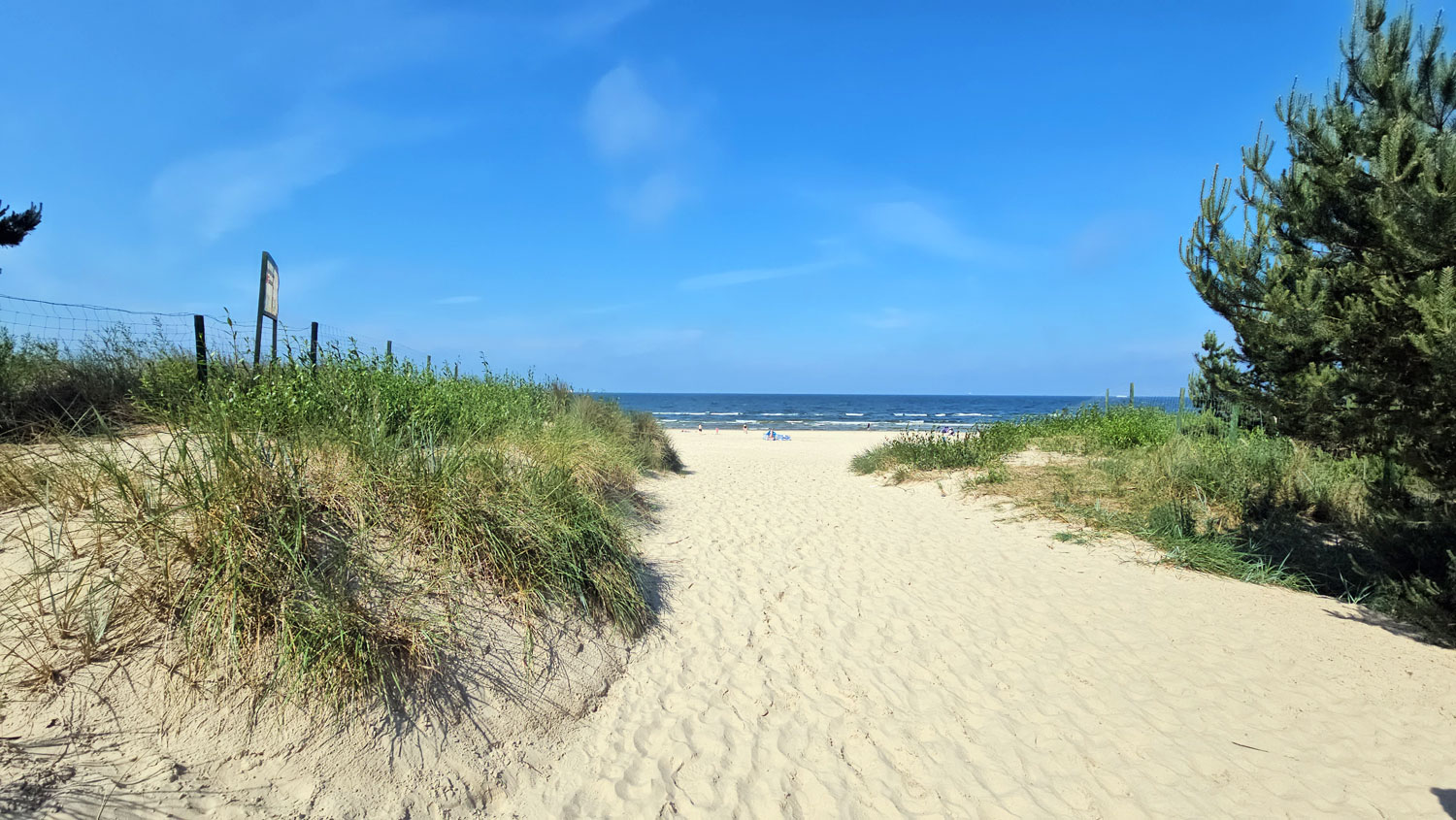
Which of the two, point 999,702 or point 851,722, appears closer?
point 851,722

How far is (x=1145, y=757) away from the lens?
3816 mm

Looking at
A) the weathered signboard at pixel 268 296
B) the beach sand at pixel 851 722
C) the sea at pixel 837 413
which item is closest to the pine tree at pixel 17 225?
the weathered signboard at pixel 268 296

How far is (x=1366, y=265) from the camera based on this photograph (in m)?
5.04

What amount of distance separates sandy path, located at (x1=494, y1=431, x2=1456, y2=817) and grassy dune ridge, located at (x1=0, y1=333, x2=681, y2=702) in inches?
37.8

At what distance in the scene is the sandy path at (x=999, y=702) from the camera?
346cm

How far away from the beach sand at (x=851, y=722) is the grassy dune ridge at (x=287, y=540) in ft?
0.81

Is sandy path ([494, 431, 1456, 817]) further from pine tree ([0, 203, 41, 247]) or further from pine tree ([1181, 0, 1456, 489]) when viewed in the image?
pine tree ([0, 203, 41, 247])

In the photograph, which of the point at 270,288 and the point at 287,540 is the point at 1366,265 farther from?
the point at 270,288

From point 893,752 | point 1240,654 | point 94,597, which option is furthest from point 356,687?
point 1240,654

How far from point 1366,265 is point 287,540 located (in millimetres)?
7711

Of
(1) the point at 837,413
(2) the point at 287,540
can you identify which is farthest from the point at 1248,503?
(1) the point at 837,413

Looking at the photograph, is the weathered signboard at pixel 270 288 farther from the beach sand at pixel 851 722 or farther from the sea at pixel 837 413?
the sea at pixel 837 413

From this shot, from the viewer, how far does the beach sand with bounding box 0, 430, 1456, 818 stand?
9.20 feet

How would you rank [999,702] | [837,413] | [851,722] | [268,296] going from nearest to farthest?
[851,722] → [999,702] → [268,296] → [837,413]
